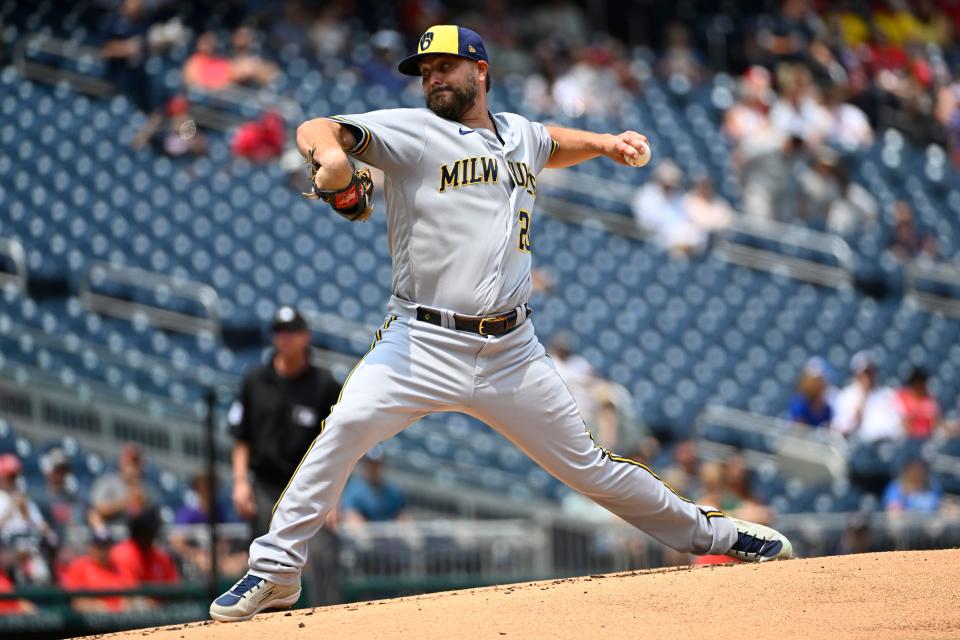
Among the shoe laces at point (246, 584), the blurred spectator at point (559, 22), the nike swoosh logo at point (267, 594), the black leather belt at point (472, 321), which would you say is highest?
the blurred spectator at point (559, 22)

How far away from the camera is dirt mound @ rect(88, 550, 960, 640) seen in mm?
3916

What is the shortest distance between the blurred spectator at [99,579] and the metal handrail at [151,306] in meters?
3.06

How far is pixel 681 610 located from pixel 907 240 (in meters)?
9.57

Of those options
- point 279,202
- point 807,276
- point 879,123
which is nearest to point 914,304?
point 807,276

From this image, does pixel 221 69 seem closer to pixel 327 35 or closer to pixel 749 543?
pixel 327 35

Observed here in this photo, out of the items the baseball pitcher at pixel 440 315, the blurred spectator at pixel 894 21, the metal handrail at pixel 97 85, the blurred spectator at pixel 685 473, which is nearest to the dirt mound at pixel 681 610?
the baseball pitcher at pixel 440 315

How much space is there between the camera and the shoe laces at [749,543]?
15.8 feet

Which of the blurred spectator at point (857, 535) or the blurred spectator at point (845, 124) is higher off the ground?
the blurred spectator at point (845, 124)

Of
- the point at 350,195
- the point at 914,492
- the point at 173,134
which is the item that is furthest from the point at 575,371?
the point at 350,195

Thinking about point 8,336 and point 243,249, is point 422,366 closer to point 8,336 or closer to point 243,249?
point 8,336

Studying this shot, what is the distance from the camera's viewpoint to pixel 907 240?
42.6ft

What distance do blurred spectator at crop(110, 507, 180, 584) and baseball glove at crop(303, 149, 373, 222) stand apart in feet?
12.2

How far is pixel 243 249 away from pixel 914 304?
5.90 meters

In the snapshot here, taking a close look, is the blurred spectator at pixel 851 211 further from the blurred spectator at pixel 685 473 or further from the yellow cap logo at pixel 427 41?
the yellow cap logo at pixel 427 41
